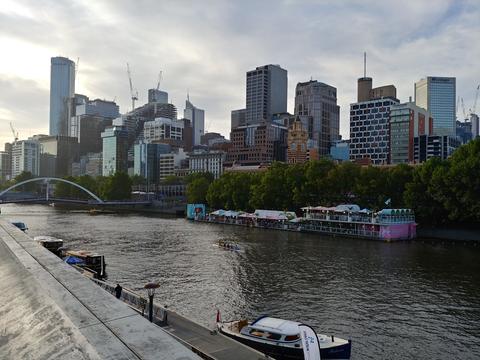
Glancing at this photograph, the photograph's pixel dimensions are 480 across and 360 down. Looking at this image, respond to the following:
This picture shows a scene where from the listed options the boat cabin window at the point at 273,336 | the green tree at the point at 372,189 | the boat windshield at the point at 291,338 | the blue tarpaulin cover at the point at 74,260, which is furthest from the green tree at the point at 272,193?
the boat windshield at the point at 291,338

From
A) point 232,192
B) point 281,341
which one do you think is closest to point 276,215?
point 232,192

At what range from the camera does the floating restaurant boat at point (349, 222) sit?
8656 centimetres

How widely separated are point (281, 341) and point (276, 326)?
138 cm

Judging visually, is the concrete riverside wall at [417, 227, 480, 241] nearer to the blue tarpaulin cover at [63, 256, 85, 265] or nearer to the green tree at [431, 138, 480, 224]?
the green tree at [431, 138, 480, 224]

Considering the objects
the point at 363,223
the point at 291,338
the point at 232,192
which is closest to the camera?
the point at 291,338

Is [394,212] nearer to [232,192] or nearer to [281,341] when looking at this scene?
[232,192]

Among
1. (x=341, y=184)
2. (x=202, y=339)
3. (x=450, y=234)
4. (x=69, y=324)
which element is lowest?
(x=202, y=339)

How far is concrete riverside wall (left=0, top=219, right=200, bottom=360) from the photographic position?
40.4ft

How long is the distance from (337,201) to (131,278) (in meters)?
74.8

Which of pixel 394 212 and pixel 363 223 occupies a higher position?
pixel 394 212

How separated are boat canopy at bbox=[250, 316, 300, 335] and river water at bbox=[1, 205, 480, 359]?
180 inches

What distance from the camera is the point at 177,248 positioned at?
7219 centimetres

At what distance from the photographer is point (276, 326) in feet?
91.9

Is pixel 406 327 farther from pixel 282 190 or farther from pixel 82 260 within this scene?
pixel 282 190
